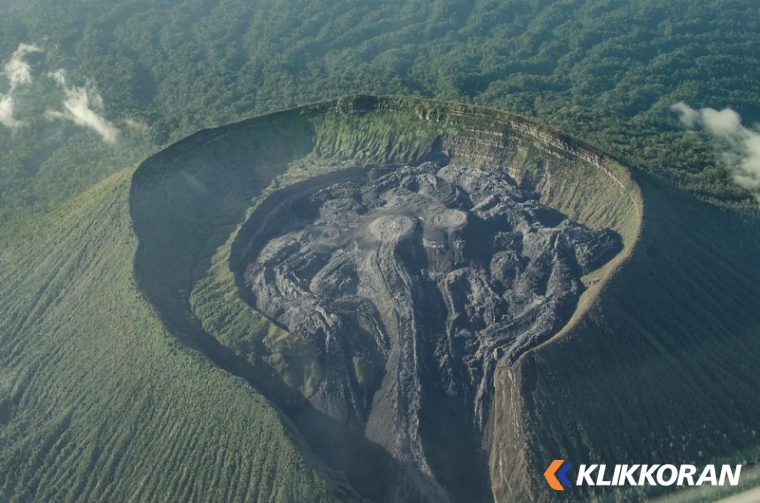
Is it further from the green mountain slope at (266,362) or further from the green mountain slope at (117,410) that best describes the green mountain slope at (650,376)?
the green mountain slope at (117,410)

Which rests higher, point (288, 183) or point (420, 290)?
point (288, 183)

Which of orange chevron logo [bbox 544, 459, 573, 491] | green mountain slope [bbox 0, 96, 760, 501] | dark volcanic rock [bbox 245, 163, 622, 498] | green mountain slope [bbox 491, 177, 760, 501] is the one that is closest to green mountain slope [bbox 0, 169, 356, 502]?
green mountain slope [bbox 0, 96, 760, 501]

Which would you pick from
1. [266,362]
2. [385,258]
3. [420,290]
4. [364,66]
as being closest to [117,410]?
[266,362]

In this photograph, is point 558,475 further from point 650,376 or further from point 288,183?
point 288,183

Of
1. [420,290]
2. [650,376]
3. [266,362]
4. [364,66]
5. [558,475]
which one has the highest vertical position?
[364,66]

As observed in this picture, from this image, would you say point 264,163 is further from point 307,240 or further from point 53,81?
point 53,81

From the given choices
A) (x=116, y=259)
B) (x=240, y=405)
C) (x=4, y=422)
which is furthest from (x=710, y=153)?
(x=4, y=422)
